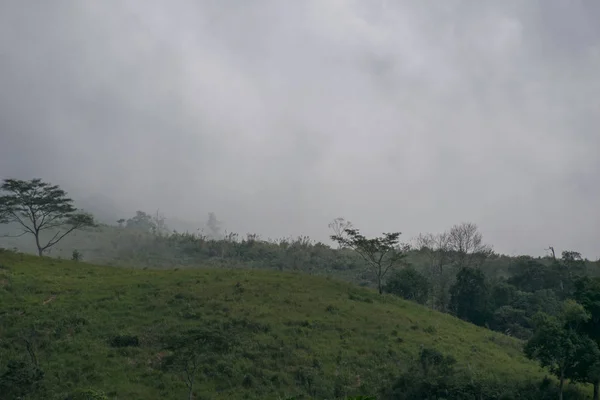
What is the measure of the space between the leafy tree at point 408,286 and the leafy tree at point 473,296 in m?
4.03

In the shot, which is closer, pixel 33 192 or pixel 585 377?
pixel 585 377

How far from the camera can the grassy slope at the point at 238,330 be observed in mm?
30312

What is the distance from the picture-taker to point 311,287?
47.6 meters

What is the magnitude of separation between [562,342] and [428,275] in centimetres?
4693

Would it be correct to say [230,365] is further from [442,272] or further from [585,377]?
[442,272]

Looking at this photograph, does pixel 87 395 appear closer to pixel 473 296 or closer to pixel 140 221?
pixel 473 296

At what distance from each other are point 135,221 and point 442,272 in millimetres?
104050


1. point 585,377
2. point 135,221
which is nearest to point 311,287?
point 585,377

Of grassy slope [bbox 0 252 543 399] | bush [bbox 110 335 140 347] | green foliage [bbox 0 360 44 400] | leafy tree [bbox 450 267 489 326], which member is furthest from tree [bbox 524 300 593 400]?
green foliage [bbox 0 360 44 400]

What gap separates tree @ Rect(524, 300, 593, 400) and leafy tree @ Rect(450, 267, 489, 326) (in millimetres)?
25271

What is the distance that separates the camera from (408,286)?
58.5 metres

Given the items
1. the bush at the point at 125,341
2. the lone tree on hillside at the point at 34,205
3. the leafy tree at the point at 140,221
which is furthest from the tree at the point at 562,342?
the leafy tree at the point at 140,221

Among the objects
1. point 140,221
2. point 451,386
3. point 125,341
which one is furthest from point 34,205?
point 140,221

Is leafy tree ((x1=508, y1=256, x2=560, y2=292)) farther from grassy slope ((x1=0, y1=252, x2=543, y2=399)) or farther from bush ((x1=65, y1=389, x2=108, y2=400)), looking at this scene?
bush ((x1=65, y1=389, x2=108, y2=400))
